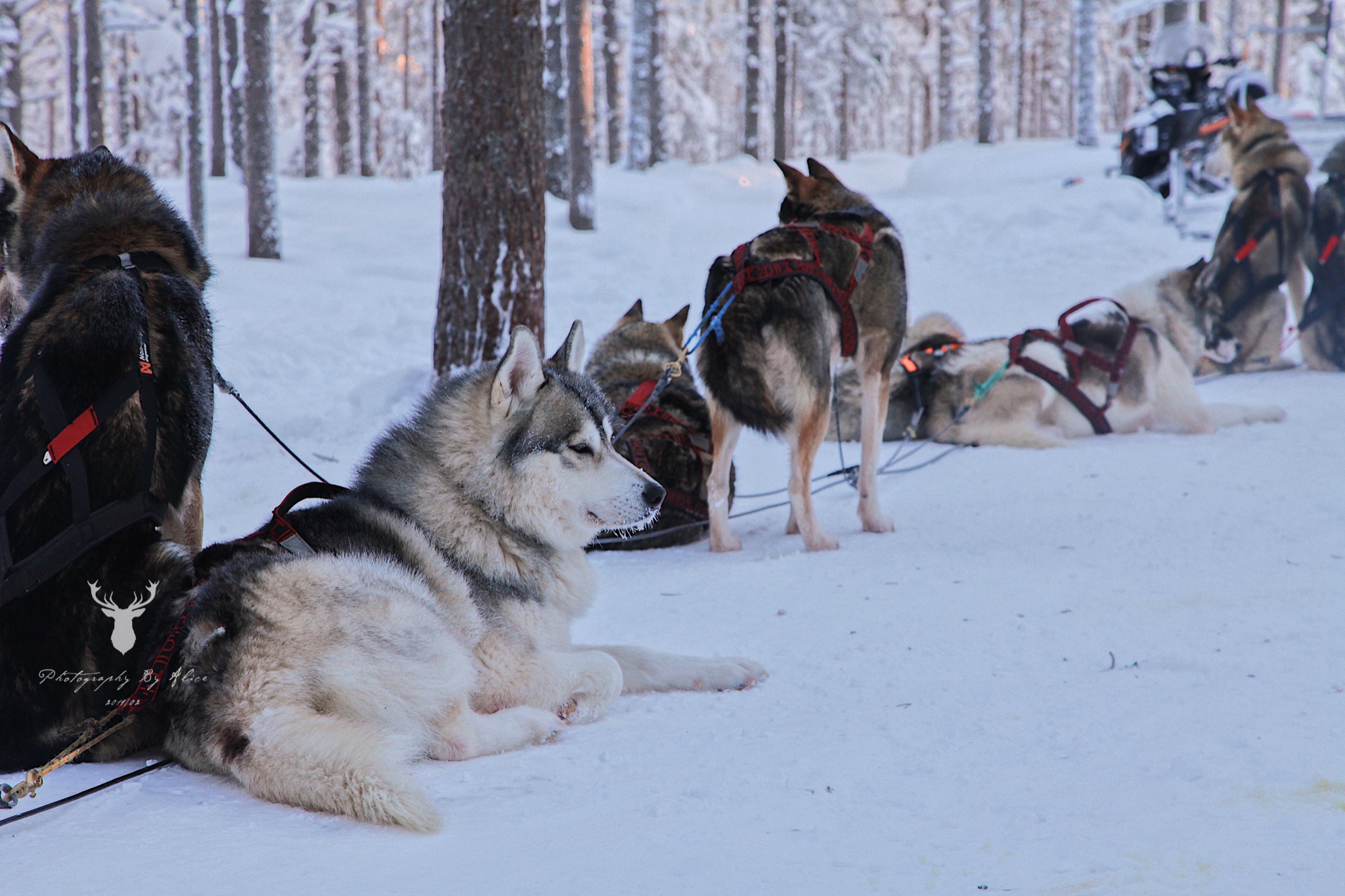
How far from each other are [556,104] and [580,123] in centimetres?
50

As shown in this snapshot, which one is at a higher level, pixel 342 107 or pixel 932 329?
pixel 342 107

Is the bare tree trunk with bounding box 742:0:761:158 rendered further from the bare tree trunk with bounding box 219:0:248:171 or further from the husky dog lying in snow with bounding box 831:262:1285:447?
the husky dog lying in snow with bounding box 831:262:1285:447

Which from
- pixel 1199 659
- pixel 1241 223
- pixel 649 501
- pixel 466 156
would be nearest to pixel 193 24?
pixel 466 156

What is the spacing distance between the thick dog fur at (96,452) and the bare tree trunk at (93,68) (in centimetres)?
1669

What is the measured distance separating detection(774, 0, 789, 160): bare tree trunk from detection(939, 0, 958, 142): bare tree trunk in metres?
5.23

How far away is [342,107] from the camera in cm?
2834

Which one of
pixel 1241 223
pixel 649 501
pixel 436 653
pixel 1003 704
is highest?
pixel 1241 223

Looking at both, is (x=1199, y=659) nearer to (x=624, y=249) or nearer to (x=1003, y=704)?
(x=1003, y=704)

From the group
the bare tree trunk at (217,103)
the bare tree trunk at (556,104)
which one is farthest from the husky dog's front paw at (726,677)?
the bare tree trunk at (217,103)

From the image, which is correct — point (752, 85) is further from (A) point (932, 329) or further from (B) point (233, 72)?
(A) point (932, 329)

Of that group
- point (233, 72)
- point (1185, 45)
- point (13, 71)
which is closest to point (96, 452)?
point (1185, 45)

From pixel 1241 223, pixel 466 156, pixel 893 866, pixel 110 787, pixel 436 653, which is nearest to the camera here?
pixel 893 866

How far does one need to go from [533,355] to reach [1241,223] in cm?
783

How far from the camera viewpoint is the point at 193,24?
17844 millimetres
